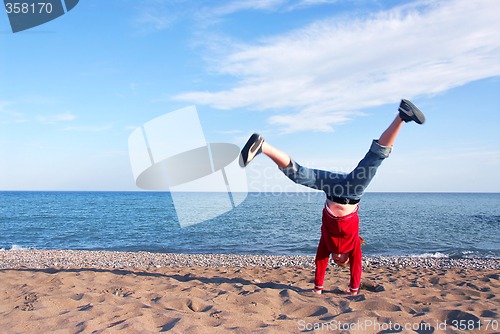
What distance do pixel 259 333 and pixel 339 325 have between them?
0.85 m

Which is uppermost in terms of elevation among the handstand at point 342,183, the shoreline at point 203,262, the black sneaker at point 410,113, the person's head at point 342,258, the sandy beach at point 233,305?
the black sneaker at point 410,113

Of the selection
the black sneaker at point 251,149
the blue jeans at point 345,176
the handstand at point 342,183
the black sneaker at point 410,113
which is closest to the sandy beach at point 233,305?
the handstand at point 342,183

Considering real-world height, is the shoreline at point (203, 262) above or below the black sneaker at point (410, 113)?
below

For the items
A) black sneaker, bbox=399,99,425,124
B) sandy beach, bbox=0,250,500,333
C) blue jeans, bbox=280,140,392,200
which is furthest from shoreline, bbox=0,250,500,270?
black sneaker, bbox=399,99,425,124

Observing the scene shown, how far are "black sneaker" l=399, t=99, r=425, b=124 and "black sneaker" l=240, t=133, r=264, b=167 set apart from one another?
1734 millimetres

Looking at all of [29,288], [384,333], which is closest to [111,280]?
[29,288]

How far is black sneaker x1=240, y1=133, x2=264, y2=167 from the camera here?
14.9 feet

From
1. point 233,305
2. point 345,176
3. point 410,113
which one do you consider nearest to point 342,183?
point 345,176

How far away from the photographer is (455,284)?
271 inches

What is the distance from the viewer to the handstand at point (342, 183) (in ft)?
14.8

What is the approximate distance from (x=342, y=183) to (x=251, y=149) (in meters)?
1.30

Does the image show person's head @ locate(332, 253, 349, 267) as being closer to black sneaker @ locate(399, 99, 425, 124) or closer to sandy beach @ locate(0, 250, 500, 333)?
sandy beach @ locate(0, 250, 500, 333)

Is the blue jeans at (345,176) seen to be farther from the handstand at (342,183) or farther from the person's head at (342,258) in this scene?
the person's head at (342,258)

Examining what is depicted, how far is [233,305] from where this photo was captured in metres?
4.72
